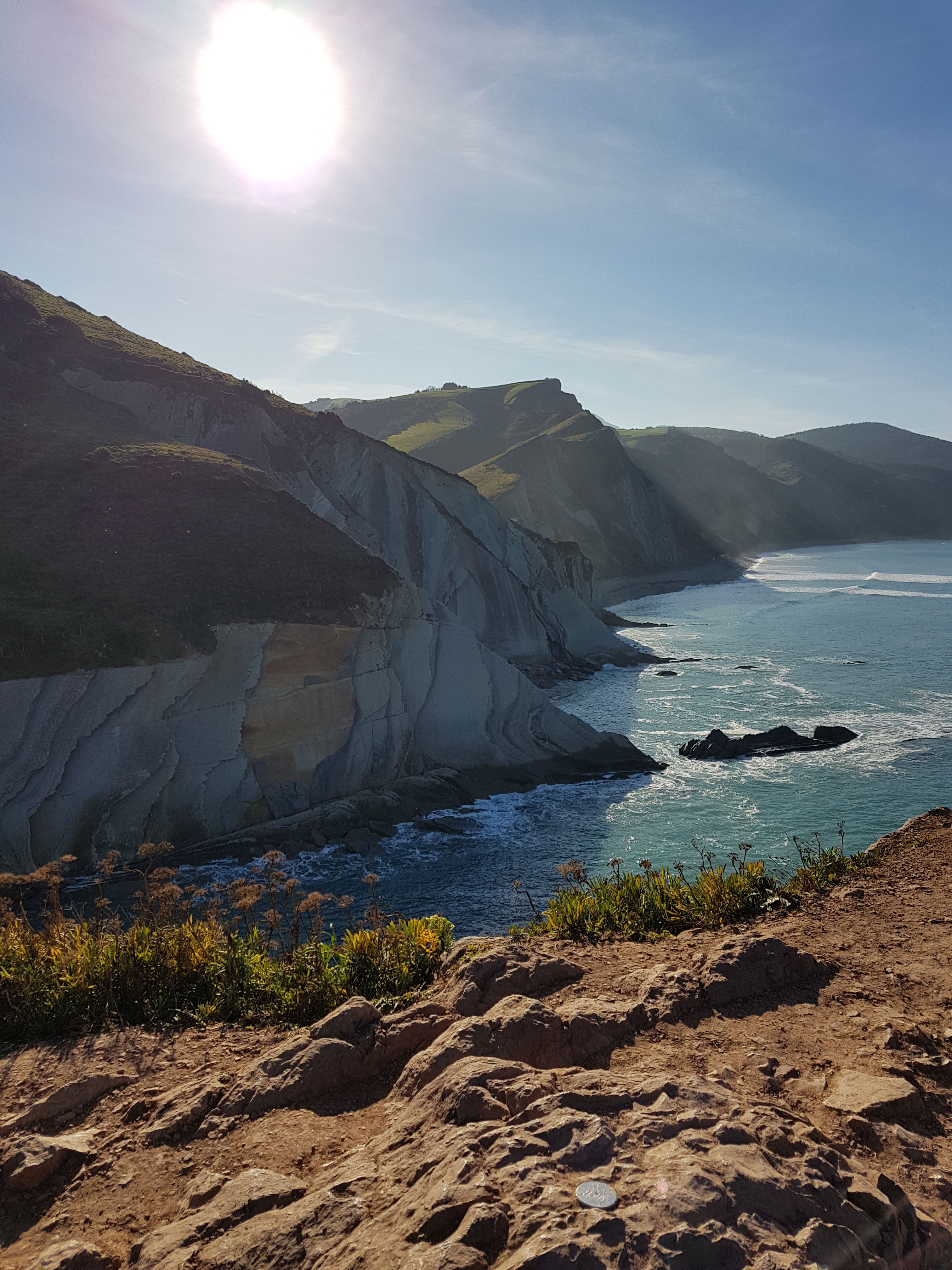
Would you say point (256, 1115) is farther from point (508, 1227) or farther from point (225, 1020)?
point (508, 1227)

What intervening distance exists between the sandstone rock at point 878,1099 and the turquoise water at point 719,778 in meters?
12.2

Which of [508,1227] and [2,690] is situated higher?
[2,690]

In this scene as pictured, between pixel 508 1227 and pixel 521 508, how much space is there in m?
88.7

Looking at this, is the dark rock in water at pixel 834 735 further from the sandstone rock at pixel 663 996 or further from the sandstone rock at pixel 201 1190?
the sandstone rock at pixel 201 1190

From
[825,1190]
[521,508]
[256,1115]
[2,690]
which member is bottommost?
[256,1115]

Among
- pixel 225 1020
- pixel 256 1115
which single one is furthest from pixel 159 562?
pixel 256 1115

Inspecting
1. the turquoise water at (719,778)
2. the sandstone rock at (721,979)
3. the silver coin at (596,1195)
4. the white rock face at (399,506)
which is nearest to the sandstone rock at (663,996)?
the sandstone rock at (721,979)

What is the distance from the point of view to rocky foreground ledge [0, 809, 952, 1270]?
3293 mm

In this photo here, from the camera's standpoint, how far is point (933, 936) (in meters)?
7.52

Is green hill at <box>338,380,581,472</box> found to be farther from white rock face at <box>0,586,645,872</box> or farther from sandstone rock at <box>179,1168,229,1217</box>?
sandstone rock at <box>179,1168,229,1217</box>

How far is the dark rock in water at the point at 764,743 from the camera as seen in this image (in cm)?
2862

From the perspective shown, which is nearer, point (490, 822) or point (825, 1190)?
point (825, 1190)

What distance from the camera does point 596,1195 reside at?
334 cm

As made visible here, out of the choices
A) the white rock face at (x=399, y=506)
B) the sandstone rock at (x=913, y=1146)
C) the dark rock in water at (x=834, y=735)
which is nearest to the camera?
the sandstone rock at (x=913, y=1146)
